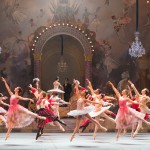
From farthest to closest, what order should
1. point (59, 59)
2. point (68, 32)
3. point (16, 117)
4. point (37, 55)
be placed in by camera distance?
point (59, 59) → point (68, 32) → point (37, 55) → point (16, 117)

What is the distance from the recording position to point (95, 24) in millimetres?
29281

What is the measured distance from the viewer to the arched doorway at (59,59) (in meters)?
31.0

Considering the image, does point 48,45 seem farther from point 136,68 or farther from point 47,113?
point 47,113

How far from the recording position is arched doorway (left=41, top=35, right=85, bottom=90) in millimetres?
30953

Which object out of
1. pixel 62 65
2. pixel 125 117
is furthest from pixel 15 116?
pixel 62 65

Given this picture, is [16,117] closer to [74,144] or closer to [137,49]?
[74,144]

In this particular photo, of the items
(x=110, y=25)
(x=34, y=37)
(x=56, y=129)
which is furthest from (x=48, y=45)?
(x=56, y=129)

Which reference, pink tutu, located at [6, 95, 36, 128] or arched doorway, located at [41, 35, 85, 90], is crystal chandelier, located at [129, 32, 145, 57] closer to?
arched doorway, located at [41, 35, 85, 90]

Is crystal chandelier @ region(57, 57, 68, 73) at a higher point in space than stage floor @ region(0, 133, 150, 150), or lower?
higher

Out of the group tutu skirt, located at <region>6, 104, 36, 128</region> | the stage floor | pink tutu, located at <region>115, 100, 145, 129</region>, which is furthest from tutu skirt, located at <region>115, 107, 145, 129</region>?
tutu skirt, located at <region>6, 104, 36, 128</region>

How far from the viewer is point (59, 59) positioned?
31.2m

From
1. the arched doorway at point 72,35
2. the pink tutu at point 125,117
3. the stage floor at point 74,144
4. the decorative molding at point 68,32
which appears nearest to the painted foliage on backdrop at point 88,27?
the arched doorway at point 72,35

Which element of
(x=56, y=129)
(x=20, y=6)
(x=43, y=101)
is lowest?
(x=56, y=129)

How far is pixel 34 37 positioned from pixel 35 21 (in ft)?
3.07
